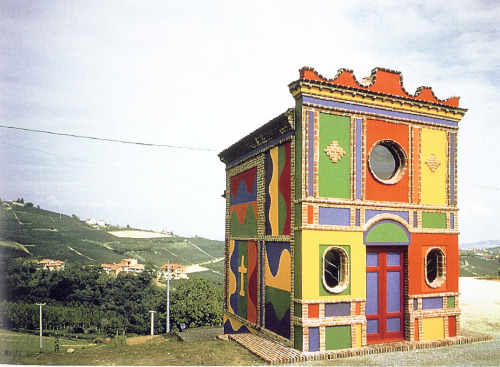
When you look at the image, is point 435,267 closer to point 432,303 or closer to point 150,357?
point 432,303

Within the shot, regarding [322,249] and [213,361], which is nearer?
[213,361]

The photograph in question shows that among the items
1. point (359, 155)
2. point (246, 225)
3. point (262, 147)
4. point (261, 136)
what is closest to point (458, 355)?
point (359, 155)

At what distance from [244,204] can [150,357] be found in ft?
22.3

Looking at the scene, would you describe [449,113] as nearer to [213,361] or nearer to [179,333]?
[213,361]

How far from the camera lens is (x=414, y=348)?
11.4m

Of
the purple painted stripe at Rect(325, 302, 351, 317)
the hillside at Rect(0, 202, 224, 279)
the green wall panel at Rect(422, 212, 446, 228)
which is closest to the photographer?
the purple painted stripe at Rect(325, 302, 351, 317)

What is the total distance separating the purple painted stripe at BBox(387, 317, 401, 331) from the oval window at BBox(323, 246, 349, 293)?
2012 millimetres

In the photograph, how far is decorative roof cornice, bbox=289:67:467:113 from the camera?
1101 centimetres

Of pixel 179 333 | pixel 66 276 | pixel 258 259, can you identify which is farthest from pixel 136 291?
pixel 258 259

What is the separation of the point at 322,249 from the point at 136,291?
63.2 m

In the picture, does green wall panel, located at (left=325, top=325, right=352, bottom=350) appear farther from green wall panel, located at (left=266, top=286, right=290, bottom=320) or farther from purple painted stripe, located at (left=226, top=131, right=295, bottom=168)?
purple painted stripe, located at (left=226, top=131, right=295, bottom=168)

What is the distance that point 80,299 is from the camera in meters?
69.2

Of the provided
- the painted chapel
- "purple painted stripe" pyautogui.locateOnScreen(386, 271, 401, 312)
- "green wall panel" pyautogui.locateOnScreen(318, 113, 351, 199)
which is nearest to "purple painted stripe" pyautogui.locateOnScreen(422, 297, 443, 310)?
the painted chapel

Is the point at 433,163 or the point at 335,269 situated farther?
the point at 433,163
